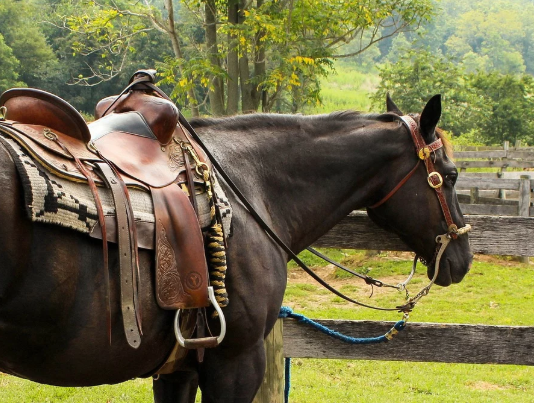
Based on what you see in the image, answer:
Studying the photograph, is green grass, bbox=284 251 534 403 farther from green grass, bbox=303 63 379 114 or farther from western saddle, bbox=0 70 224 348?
green grass, bbox=303 63 379 114

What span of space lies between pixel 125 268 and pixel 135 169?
0.42 meters

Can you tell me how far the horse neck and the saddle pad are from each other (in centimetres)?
86

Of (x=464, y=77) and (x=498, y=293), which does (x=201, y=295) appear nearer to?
(x=498, y=293)

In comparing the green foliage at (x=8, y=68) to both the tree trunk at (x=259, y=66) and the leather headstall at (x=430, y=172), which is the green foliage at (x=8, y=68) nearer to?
the tree trunk at (x=259, y=66)

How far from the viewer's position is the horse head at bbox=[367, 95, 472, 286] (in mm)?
3082

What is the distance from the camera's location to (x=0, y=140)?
6.47 ft

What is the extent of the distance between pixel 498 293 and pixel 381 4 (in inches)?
215

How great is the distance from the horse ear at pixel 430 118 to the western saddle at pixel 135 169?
1205mm

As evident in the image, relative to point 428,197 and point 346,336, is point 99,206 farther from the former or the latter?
point 346,336

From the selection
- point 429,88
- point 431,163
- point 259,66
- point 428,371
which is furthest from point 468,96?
point 431,163

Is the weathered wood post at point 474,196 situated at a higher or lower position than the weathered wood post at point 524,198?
lower

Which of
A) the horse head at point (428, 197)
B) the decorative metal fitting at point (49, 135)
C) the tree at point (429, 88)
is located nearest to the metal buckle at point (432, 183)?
the horse head at point (428, 197)

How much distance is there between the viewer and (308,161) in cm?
305

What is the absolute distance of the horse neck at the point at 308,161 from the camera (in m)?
2.94
